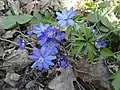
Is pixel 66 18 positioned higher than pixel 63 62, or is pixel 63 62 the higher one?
pixel 66 18

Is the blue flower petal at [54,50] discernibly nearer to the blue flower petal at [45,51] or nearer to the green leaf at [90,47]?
the blue flower petal at [45,51]

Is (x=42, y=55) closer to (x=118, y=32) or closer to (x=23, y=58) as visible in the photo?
(x=23, y=58)

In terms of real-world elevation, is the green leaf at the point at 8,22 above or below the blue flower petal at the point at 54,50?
above

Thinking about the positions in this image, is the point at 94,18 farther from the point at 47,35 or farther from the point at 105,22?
the point at 47,35

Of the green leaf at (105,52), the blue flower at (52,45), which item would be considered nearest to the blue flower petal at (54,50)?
the blue flower at (52,45)

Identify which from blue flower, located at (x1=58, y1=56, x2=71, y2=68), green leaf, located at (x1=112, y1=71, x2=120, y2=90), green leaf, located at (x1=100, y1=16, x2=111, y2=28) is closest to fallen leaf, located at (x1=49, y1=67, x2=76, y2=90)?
blue flower, located at (x1=58, y1=56, x2=71, y2=68)

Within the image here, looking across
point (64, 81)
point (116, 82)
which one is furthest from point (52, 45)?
point (116, 82)

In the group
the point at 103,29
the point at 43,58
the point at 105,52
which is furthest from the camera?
the point at 103,29
